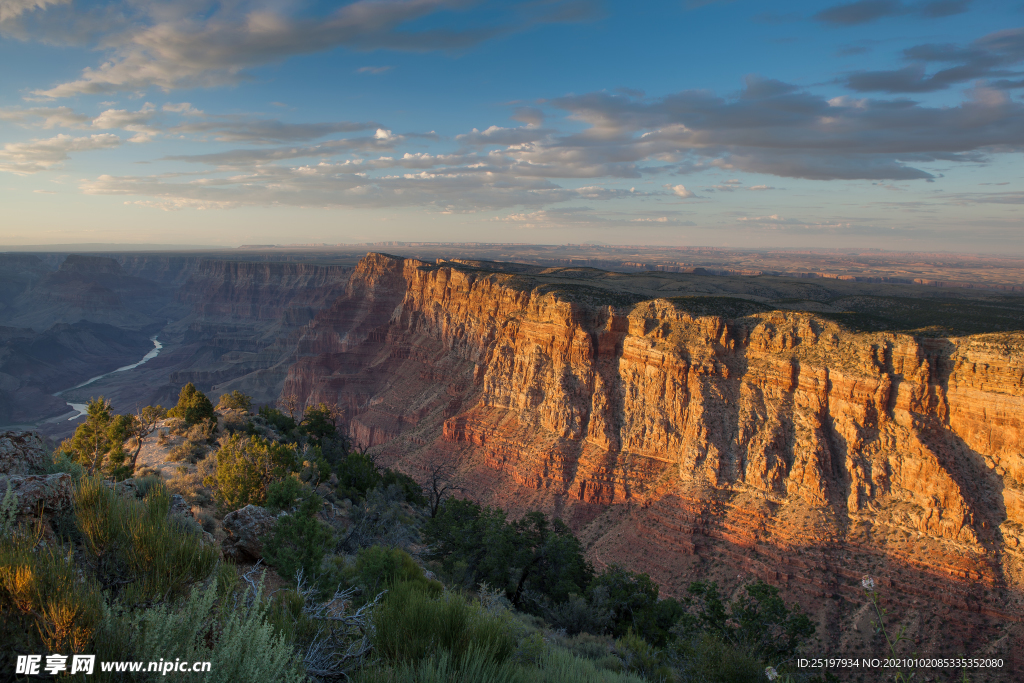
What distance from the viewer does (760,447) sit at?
107ft

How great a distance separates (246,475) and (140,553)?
47.7 feet

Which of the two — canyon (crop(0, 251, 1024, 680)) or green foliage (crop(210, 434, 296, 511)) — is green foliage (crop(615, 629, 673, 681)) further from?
canyon (crop(0, 251, 1024, 680))

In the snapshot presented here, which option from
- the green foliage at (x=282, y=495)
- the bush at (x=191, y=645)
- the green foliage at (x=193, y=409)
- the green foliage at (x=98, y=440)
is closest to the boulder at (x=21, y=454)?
the green foliage at (x=282, y=495)

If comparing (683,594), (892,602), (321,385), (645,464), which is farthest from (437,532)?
(321,385)

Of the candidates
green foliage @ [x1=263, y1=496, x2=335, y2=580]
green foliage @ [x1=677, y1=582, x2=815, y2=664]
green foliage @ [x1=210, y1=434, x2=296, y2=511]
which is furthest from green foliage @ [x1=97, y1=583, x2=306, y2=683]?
green foliage @ [x1=677, y1=582, x2=815, y2=664]

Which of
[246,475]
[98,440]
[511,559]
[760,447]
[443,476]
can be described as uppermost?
[246,475]

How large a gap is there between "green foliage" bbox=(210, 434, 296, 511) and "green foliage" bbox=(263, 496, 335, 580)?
22.4 ft

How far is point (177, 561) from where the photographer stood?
5.87 metres

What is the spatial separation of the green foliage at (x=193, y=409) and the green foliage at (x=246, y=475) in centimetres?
1350

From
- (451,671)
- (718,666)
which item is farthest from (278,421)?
(451,671)

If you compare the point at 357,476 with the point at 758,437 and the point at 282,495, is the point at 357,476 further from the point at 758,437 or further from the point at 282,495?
the point at 758,437

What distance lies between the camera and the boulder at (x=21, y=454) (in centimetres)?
1110

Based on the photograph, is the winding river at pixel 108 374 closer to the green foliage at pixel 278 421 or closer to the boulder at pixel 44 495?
the green foliage at pixel 278 421

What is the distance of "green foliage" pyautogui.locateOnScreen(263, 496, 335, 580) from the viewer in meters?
10.6
